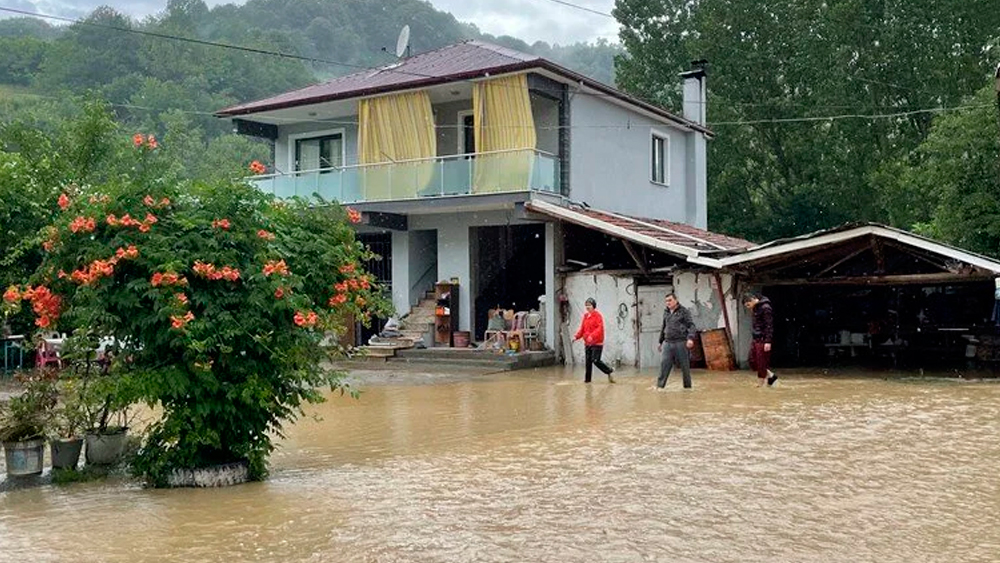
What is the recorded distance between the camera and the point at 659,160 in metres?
28.2

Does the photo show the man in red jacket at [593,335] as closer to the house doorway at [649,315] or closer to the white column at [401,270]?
the house doorway at [649,315]

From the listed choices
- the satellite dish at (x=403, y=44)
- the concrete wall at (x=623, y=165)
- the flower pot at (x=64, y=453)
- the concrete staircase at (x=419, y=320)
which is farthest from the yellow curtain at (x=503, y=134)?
the flower pot at (x=64, y=453)

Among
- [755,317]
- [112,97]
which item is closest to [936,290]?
[755,317]

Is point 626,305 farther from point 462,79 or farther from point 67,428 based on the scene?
point 67,428

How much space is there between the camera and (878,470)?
8.66m

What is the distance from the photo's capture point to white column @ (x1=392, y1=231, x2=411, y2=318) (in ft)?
82.3

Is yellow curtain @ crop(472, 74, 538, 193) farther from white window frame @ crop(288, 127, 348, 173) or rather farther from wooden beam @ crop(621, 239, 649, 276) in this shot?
white window frame @ crop(288, 127, 348, 173)

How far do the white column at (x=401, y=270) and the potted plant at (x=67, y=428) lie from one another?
15922mm

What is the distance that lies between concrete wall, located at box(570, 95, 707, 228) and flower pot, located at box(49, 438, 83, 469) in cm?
1596

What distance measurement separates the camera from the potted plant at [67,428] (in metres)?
8.85

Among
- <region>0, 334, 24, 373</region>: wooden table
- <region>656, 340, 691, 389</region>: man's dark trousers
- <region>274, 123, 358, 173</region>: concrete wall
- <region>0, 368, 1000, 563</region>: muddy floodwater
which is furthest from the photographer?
<region>274, 123, 358, 173</region>: concrete wall

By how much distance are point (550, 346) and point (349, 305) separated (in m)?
13.8

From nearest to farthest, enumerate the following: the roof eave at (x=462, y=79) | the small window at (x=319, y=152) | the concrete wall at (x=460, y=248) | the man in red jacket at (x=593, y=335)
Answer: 1. the man in red jacket at (x=593, y=335)
2. the roof eave at (x=462, y=79)
3. the concrete wall at (x=460, y=248)
4. the small window at (x=319, y=152)

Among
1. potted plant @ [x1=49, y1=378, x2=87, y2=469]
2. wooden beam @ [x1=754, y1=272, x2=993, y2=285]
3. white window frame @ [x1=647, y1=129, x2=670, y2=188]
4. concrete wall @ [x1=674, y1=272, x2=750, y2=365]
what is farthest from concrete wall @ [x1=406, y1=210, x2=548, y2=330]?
potted plant @ [x1=49, y1=378, x2=87, y2=469]
